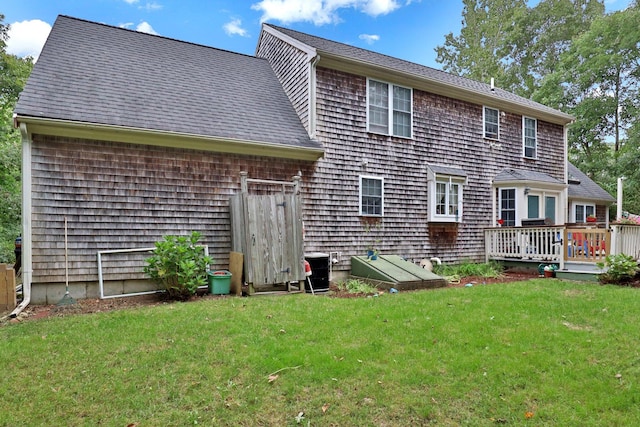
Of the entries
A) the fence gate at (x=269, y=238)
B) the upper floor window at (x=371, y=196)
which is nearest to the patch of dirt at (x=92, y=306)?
the fence gate at (x=269, y=238)

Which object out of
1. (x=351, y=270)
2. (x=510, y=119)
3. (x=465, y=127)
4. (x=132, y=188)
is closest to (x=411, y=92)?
(x=465, y=127)

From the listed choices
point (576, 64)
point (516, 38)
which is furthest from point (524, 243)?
point (516, 38)

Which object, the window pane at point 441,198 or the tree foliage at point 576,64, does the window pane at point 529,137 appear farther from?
the tree foliage at point 576,64

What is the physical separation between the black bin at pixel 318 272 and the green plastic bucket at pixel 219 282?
1574 mm

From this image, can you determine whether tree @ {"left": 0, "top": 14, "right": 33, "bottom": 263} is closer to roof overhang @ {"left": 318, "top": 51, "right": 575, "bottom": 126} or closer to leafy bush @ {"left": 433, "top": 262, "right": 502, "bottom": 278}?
roof overhang @ {"left": 318, "top": 51, "right": 575, "bottom": 126}

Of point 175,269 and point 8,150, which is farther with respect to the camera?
point 8,150

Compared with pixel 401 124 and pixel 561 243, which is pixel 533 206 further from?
pixel 401 124

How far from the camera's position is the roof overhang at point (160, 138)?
20.2 feet

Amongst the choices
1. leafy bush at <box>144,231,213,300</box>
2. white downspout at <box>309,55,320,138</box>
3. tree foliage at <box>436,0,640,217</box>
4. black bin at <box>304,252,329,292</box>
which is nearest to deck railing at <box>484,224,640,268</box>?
black bin at <box>304,252,329,292</box>

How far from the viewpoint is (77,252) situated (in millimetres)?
6375

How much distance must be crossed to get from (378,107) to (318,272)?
4.70 metres

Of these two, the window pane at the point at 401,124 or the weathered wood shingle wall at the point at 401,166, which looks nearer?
the weathered wood shingle wall at the point at 401,166

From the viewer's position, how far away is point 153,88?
808cm

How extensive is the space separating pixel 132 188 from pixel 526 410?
6.82 m
